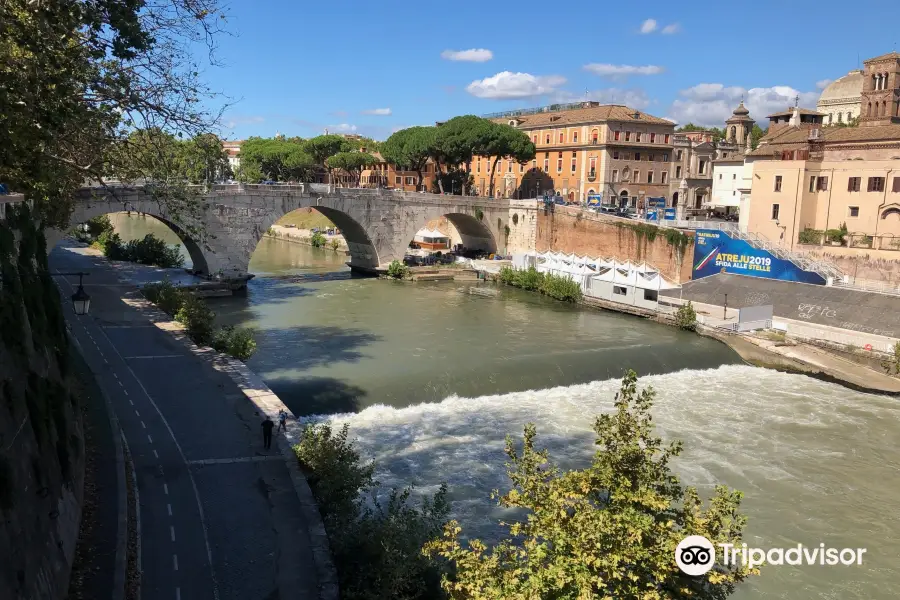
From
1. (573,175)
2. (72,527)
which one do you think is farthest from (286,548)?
(573,175)

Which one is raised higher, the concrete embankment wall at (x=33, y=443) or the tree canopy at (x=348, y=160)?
the tree canopy at (x=348, y=160)

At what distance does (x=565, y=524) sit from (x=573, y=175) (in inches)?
2334

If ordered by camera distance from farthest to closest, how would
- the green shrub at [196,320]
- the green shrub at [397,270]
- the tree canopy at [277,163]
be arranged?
the tree canopy at [277,163] < the green shrub at [397,270] < the green shrub at [196,320]

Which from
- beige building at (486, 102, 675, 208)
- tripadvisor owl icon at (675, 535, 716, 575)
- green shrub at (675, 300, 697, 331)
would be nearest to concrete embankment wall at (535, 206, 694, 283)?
green shrub at (675, 300, 697, 331)

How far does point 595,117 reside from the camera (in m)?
61.9

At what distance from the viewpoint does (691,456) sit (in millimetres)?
18406

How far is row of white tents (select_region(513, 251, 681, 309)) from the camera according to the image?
35562mm

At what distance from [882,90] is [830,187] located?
10.8m

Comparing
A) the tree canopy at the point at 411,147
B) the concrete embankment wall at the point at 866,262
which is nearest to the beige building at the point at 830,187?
the concrete embankment wall at the point at 866,262

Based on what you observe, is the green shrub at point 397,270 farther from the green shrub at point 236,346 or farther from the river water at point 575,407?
the green shrub at point 236,346

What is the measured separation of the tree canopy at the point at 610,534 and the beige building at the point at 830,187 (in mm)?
33242

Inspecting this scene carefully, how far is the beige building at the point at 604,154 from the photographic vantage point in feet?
201

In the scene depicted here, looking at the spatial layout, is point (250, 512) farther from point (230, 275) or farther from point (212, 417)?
point (230, 275)

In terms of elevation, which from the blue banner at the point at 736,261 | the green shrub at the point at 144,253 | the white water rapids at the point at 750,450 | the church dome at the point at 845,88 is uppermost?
the church dome at the point at 845,88
